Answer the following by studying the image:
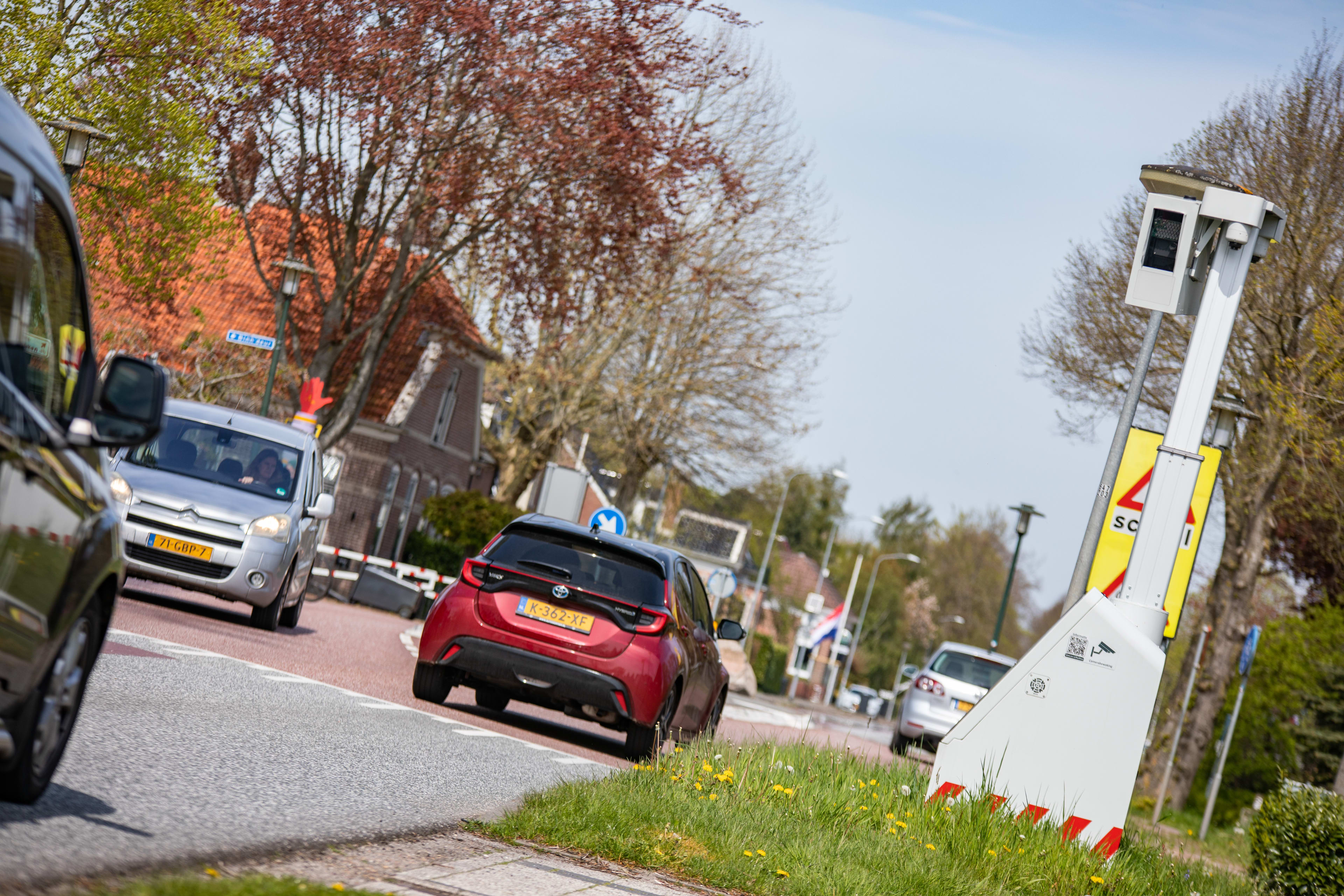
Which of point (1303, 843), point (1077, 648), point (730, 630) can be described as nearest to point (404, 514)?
point (730, 630)

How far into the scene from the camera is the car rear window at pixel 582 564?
11.9 m

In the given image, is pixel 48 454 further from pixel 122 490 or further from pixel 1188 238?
pixel 122 490

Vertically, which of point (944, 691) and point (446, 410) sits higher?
point (446, 410)

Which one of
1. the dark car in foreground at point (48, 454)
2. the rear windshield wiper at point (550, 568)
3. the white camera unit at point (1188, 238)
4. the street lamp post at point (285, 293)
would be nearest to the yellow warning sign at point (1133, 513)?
the white camera unit at point (1188, 238)

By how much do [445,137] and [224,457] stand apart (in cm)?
1168

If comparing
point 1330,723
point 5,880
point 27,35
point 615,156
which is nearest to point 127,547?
point 27,35

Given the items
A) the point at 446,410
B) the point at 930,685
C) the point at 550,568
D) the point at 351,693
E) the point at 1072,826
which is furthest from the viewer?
the point at 446,410

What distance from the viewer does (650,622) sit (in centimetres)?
1171

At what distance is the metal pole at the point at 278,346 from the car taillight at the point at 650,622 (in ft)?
53.0

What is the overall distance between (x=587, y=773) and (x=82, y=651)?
5.24 metres

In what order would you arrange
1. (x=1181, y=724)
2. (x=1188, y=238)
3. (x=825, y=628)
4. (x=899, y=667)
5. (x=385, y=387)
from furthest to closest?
1. (x=899, y=667)
2. (x=385, y=387)
3. (x=825, y=628)
4. (x=1181, y=724)
5. (x=1188, y=238)

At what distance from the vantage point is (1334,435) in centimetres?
2220

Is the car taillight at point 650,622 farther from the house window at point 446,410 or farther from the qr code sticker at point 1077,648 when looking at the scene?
the house window at point 446,410

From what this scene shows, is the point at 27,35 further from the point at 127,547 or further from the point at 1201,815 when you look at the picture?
the point at 1201,815
